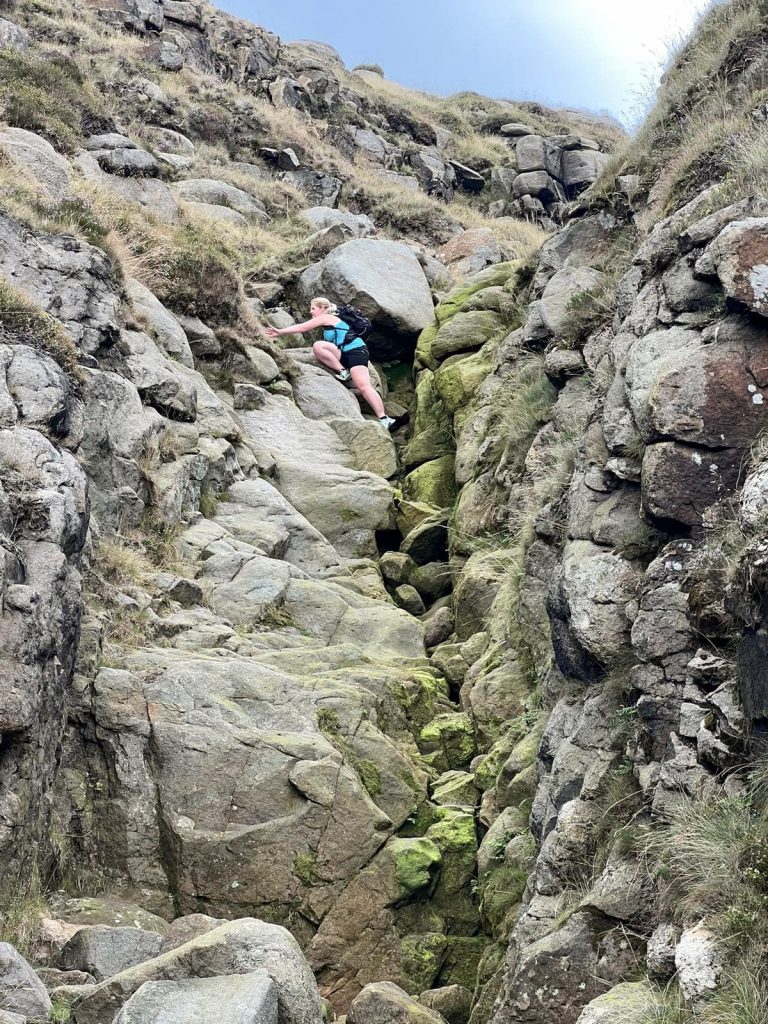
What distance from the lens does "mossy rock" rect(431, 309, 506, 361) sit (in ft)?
63.5

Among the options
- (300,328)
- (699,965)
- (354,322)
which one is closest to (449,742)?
(699,965)

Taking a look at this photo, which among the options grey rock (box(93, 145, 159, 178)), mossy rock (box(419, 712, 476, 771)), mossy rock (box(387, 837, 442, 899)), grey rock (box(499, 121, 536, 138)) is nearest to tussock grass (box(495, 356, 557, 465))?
mossy rock (box(419, 712, 476, 771))

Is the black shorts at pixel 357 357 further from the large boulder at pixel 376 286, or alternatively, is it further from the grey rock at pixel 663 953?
the grey rock at pixel 663 953

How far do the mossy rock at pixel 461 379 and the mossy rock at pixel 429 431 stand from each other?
0.22m

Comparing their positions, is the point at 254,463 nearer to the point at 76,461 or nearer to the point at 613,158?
the point at 76,461

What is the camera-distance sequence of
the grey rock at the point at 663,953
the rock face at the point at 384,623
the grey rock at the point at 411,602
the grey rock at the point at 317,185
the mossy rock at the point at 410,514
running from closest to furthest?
the grey rock at the point at 663,953
the rock face at the point at 384,623
the grey rock at the point at 411,602
the mossy rock at the point at 410,514
the grey rock at the point at 317,185

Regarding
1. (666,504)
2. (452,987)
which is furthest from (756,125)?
(452,987)

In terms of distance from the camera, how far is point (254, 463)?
52.7ft

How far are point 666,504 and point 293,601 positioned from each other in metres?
6.27

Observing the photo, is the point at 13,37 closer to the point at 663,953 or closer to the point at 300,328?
the point at 300,328

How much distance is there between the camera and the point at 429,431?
18562 millimetres

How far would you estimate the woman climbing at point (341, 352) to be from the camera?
65.8 ft

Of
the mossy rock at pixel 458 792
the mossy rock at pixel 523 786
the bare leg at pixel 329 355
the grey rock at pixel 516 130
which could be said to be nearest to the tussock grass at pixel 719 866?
the mossy rock at pixel 523 786

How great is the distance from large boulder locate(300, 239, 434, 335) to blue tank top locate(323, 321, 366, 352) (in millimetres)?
1029
